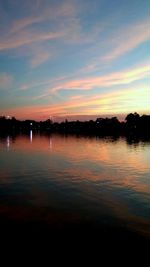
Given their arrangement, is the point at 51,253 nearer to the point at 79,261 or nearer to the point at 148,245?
the point at 79,261

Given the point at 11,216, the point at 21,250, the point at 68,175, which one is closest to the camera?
the point at 21,250

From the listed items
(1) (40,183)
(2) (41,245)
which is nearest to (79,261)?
(2) (41,245)

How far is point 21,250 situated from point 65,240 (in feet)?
8.15

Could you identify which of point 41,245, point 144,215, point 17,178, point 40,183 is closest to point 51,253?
point 41,245

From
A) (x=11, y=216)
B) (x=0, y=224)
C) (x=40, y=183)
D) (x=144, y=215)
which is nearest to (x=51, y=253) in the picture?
(x=0, y=224)

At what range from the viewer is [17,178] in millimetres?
33750

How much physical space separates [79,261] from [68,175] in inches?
913

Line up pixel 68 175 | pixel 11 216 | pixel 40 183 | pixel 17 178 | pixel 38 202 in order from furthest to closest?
pixel 68 175 < pixel 17 178 < pixel 40 183 < pixel 38 202 < pixel 11 216

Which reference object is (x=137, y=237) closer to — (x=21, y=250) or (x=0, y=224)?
(x=21, y=250)

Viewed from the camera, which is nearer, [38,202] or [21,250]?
[21,250]

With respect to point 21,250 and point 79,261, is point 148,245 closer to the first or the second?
point 79,261

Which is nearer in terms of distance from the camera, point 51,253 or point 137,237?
point 51,253

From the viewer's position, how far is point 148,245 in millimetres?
15094

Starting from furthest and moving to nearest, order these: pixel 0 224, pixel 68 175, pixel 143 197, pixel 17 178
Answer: pixel 68 175 < pixel 17 178 < pixel 143 197 < pixel 0 224
